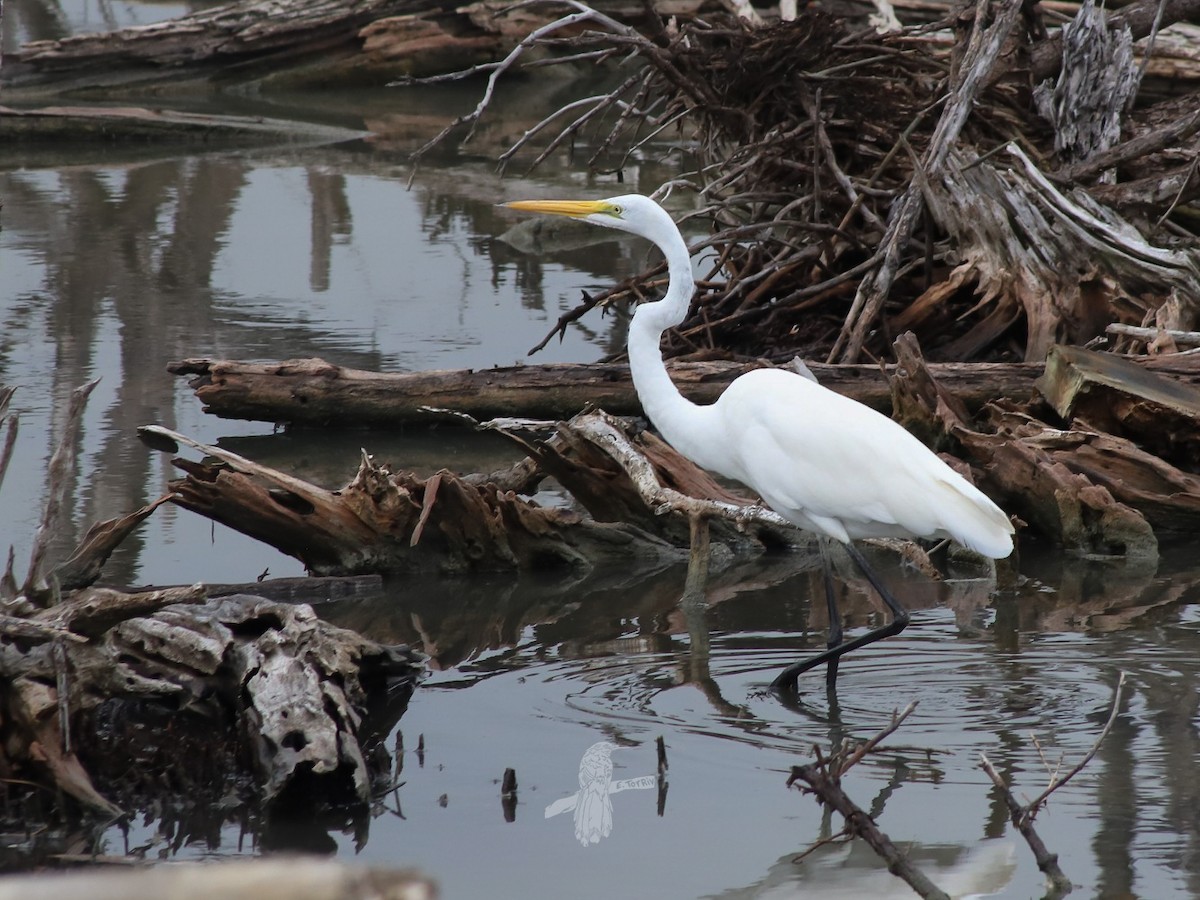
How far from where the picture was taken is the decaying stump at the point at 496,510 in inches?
216

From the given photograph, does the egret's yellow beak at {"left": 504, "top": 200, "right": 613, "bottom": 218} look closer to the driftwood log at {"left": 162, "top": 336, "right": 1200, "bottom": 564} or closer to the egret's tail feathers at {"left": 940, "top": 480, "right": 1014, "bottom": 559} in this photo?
the driftwood log at {"left": 162, "top": 336, "right": 1200, "bottom": 564}

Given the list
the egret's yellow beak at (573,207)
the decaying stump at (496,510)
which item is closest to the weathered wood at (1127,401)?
the decaying stump at (496,510)

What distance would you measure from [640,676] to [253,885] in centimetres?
390

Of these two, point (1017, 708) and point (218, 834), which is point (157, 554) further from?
point (1017, 708)

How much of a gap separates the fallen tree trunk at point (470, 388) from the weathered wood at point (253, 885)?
241 inches

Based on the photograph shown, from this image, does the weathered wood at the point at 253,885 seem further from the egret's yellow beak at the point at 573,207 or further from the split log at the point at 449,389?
the split log at the point at 449,389

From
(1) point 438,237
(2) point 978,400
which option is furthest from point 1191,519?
(1) point 438,237

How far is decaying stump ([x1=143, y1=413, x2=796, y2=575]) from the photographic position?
216 inches

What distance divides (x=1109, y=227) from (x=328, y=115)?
1294 centimetres

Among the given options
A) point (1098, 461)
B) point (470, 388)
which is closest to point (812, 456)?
point (1098, 461)

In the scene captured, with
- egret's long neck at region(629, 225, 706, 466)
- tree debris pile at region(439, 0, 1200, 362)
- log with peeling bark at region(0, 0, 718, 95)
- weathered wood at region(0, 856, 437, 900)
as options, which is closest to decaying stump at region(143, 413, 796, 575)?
egret's long neck at region(629, 225, 706, 466)

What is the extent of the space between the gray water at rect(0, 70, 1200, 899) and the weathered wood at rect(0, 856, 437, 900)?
2.49 metres

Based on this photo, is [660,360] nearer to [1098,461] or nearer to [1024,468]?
[1024,468]

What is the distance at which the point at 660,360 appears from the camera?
5098 mm
